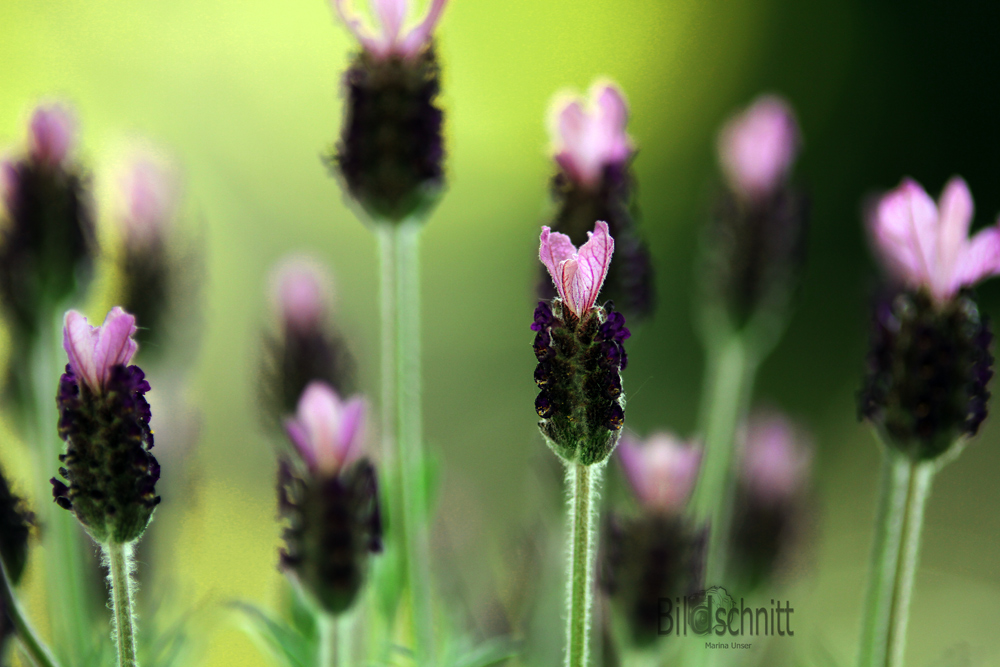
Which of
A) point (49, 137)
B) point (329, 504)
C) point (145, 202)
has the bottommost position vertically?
point (329, 504)

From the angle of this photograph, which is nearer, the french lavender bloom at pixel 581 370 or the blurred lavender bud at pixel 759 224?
the french lavender bloom at pixel 581 370

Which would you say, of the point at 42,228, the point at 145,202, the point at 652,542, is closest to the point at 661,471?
the point at 652,542

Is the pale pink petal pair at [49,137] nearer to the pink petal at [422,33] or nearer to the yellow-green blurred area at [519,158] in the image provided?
the pink petal at [422,33]

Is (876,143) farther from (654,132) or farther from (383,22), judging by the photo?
(383,22)

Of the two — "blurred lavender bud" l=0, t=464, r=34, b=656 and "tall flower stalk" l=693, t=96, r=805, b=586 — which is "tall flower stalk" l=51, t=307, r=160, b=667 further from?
"tall flower stalk" l=693, t=96, r=805, b=586

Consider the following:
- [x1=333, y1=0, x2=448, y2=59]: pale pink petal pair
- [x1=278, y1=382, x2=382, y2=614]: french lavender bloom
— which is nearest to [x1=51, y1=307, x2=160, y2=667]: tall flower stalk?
[x1=278, y1=382, x2=382, y2=614]: french lavender bloom

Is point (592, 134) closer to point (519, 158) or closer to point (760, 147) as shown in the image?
point (760, 147)

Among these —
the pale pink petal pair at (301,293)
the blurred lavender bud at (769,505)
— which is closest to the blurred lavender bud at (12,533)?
the pale pink petal pair at (301,293)
